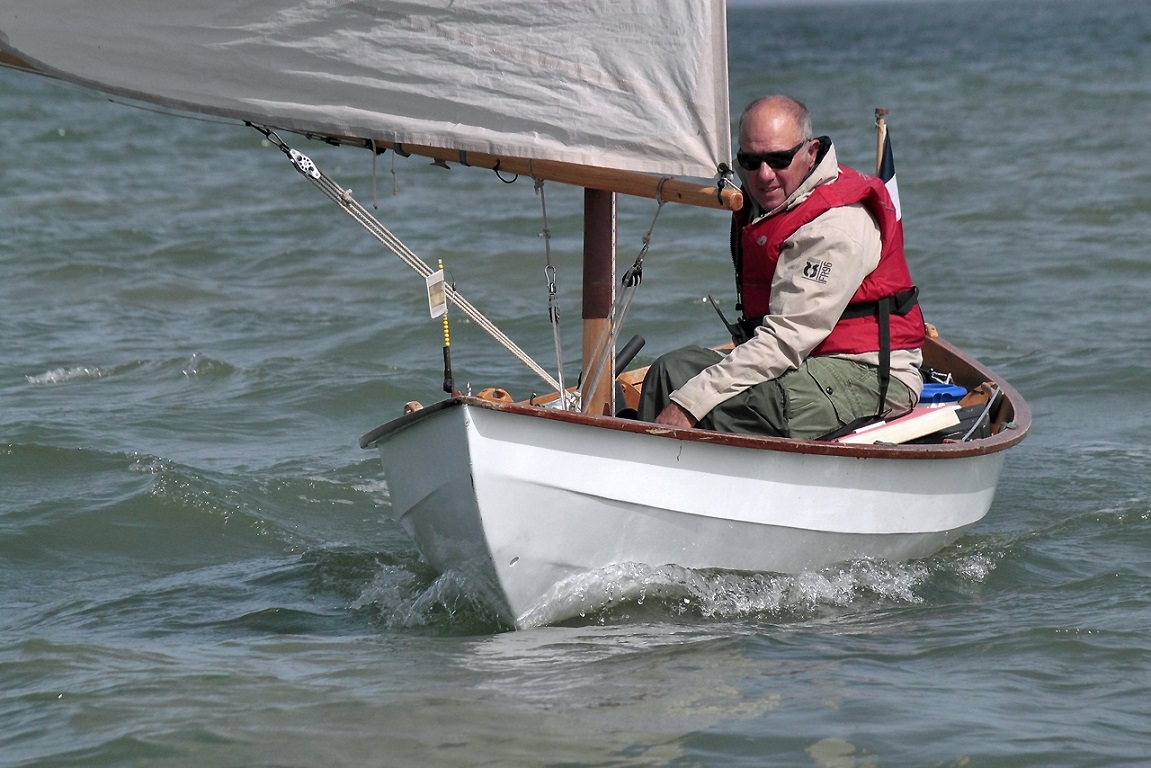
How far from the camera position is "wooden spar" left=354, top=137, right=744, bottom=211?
167 inches

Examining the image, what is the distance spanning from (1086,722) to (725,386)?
4.76 feet

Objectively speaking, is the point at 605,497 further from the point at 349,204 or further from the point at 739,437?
the point at 349,204

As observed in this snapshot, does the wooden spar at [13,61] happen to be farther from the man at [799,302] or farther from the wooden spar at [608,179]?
the man at [799,302]

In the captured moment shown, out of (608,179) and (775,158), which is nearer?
(608,179)

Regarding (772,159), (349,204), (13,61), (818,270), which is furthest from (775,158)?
(13,61)

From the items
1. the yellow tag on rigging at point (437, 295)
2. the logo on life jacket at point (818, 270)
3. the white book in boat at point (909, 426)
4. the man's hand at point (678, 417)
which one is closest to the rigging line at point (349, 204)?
the man's hand at point (678, 417)

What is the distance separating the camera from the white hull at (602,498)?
4.25 m

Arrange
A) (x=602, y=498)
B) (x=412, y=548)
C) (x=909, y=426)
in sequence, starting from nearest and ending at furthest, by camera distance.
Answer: (x=602, y=498) < (x=909, y=426) < (x=412, y=548)

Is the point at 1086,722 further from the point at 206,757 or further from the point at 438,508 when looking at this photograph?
the point at 206,757

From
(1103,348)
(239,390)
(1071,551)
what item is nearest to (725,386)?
(1071,551)

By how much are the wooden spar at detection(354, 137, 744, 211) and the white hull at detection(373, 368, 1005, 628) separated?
691 millimetres

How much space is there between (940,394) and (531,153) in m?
2.27

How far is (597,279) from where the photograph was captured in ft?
16.2

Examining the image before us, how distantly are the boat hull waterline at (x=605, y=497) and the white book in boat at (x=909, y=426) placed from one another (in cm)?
16
